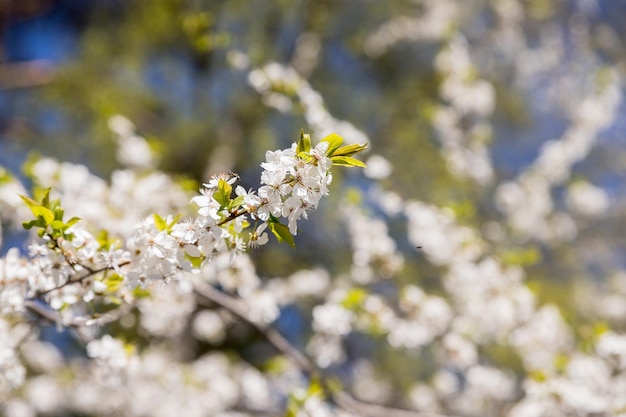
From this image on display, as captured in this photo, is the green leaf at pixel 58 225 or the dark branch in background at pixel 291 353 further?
the dark branch in background at pixel 291 353

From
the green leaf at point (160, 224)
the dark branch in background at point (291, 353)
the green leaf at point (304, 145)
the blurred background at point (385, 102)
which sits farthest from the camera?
the blurred background at point (385, 102)

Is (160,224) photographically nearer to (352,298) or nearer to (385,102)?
(352,298)

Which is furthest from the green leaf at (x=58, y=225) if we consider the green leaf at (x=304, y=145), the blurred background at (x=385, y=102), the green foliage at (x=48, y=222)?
the blurred background at (x=385, y=102)

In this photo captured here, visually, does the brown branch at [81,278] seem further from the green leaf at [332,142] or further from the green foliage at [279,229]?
the green leaf at [332,142]

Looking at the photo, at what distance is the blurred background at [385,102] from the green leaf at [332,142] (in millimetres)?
2154

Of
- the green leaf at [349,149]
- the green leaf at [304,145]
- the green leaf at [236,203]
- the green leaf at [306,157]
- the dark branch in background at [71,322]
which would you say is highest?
the green leaf at [349,149]

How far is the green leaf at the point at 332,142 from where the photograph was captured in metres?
1.04

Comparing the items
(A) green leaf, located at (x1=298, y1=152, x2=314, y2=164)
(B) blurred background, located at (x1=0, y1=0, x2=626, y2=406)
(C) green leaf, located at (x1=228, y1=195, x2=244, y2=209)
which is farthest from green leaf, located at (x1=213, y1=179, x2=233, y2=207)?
(B) blurred background, located at (x1=0, y1=0, x2=626, y2=406)

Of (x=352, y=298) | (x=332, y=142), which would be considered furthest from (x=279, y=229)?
(x=352, y=298)

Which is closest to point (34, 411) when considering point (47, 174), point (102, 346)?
point (47, 174)

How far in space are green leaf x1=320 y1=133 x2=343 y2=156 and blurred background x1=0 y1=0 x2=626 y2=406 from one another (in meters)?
2.15

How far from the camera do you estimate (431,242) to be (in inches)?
114

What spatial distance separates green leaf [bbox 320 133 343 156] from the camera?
1044mm

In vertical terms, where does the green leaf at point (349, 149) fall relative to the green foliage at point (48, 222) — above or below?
above
